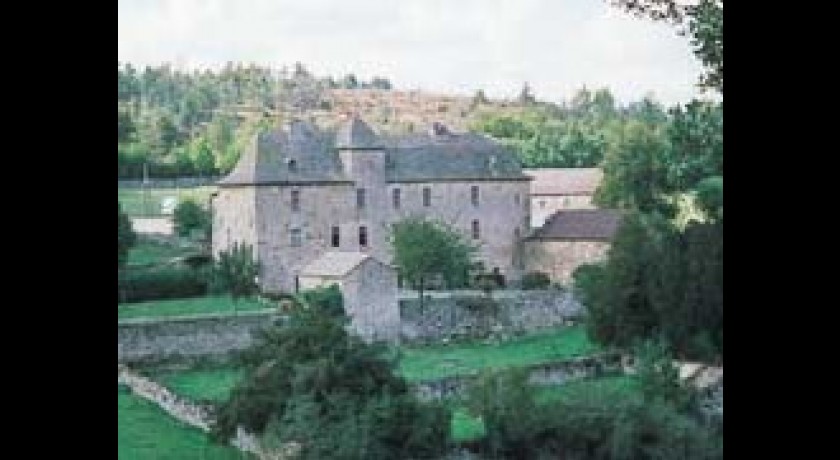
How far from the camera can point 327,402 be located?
7.73 meters

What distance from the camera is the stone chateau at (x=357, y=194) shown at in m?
13.2

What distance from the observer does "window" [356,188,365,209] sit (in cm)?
1398

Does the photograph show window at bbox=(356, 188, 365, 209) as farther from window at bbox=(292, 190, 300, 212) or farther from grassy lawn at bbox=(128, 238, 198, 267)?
grassy lawn at bbox=(128, 238, 198, 267)

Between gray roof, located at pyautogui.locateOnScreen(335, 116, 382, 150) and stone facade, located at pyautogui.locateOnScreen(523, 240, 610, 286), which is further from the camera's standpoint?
stone facade, located at pyautogui.locateOnScreen(523, 240, 610, 286)

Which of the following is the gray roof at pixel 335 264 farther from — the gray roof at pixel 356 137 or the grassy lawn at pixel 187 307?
the gray roof at pixel 356 137

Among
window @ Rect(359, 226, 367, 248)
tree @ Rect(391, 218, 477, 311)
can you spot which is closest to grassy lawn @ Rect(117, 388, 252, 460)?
tree @ Rect(391, 218, 477, 311)

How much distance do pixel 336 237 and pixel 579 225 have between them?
2860 millimetres

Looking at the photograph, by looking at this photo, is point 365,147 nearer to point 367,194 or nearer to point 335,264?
point 367,194

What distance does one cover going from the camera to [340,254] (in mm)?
12523

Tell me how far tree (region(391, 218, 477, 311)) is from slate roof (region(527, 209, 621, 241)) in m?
1.40

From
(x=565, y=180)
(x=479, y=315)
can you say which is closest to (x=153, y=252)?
(x=479, y=315)
